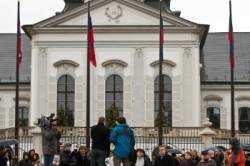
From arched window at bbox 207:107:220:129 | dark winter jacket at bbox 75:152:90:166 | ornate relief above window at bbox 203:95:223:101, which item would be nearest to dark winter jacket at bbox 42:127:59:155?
dark winter jacket at bbox 75:152:90:166

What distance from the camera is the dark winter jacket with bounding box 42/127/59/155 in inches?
818

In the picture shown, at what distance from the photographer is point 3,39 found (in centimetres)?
5909

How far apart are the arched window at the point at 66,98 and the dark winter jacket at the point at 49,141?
86.6 feet

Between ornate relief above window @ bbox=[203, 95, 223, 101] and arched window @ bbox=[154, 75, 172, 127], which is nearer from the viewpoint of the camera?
arched window @ bbox=[154, 75, 172, 127]

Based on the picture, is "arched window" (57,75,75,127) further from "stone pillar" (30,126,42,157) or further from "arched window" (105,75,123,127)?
"stone pillar" (30,126,42,157)

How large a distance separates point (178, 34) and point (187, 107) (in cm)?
455

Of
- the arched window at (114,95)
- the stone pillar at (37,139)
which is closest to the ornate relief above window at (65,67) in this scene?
the arched window at (114,95)

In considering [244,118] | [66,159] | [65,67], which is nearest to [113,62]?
[65,67]

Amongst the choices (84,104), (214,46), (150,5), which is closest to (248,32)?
(214,46)

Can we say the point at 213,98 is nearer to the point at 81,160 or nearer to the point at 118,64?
the point at 118,64

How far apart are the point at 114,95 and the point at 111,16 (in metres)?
4.91

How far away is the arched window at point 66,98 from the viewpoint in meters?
47.8

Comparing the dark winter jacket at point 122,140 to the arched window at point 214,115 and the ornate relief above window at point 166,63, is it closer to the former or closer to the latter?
the ornate relief above window at point 166,63

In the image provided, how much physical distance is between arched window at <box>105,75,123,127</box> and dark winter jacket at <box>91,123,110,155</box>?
27.5 m
